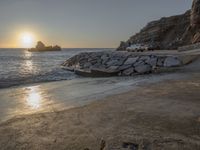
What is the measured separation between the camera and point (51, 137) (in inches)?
188

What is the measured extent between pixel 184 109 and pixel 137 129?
6.15 feet

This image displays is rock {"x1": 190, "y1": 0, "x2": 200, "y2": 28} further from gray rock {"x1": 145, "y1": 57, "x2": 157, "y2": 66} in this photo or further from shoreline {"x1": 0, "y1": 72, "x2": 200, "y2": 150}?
shoreline {"x1": 0, "y1": 72, "x2": 200, "y2": 150}

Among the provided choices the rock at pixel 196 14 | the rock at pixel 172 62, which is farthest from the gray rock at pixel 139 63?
the rock at pixel 196 14

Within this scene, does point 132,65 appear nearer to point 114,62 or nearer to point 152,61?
point 152,61

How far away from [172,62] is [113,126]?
1224 centimetres

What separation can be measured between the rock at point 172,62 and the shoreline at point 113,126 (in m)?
9.01

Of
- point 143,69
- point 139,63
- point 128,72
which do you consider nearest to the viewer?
point 143,69

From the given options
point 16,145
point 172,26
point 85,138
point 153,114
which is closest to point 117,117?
point 153,114

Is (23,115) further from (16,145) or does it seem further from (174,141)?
(174,141)

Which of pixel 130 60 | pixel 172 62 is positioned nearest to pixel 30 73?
pixel 130 60

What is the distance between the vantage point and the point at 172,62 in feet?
53.8

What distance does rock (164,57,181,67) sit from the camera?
52.7 feet

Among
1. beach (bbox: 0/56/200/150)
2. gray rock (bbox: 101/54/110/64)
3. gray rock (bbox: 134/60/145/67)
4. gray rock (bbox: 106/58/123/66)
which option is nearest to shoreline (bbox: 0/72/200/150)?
beach (bbox: 0/56/200/150)

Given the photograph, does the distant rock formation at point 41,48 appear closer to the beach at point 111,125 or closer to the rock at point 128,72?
the rock at point 128,72
